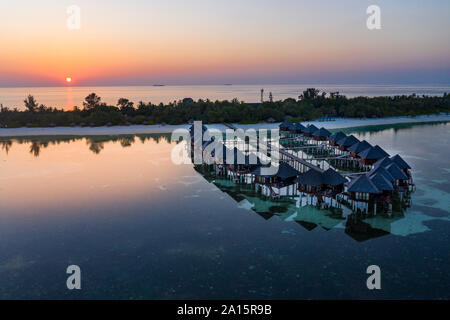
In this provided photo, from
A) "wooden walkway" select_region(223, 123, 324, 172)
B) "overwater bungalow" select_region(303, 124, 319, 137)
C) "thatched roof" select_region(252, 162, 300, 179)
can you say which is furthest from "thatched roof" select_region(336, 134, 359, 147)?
"thatched roof" select_region(252, 162, 300, 179)

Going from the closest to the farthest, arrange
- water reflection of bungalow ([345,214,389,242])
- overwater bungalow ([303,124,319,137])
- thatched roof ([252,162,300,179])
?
water reflection of bungalow ([345,214,389,242]) → thatched roof ([252,162,300,179]) → overwater bungalow ([303,124,319,137])

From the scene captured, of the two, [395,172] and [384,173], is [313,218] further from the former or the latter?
[395,172]

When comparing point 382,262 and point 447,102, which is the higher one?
point 447,102

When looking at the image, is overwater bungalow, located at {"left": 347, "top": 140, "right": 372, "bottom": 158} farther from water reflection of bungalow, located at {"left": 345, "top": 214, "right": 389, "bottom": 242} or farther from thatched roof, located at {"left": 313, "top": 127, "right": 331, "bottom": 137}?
water reflection of bungalow, located at {"left": 345, "top": 214, "right": 389, "bottom": 242}

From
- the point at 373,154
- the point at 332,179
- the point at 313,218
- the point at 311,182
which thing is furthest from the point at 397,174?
the point at 313,218

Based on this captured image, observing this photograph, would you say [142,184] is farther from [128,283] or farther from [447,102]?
[447,102]

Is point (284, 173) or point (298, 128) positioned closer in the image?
point (284, 173)

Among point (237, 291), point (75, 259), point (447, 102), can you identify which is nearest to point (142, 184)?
point (75, 259)
